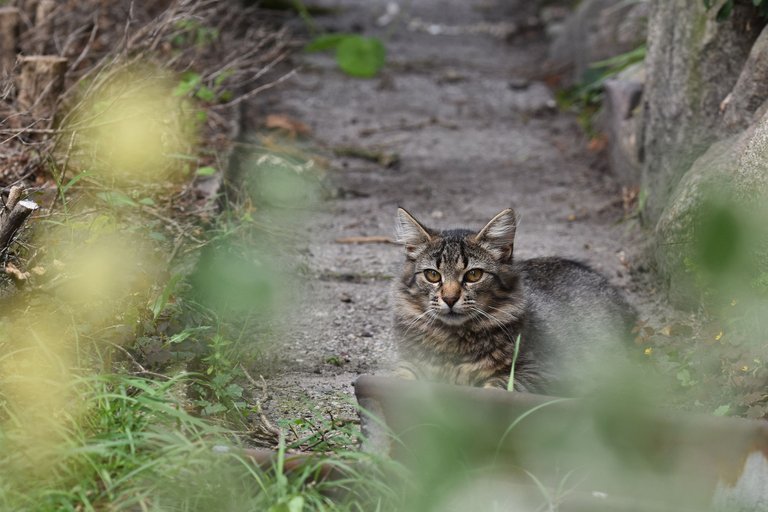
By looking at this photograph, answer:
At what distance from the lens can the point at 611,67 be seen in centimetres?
861

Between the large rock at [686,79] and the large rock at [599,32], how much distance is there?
239cm

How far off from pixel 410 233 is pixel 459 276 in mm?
330

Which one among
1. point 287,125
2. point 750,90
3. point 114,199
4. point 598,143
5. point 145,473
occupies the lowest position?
point 287,125

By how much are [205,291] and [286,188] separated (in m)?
2.22

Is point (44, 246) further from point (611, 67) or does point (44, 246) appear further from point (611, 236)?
point (611, 67)

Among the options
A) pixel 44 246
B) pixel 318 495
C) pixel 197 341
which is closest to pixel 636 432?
pixel 318 495

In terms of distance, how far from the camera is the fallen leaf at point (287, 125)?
26.6ft

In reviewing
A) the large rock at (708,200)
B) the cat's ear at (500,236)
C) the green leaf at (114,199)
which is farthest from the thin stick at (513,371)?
the green leaf at (114,199)

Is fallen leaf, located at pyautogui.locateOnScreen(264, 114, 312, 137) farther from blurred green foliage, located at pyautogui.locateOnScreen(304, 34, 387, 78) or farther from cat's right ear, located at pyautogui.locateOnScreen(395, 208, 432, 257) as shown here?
cat's right ear, located at pyautogui.locateOnScreen(395, 208, 432, 257)

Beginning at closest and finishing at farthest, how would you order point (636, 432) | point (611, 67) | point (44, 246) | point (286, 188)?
1. point (636, 432)
2. point (44, 246)
3. point (286, 188)
4. point (611, 67)

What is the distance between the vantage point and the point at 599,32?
29.8 ft

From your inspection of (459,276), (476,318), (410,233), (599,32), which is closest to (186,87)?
(410,233)

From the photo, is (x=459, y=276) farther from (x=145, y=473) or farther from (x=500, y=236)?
(x=145, y=473)

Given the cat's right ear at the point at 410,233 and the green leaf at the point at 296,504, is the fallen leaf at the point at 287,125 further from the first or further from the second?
the green leaf at the point at 296,504
